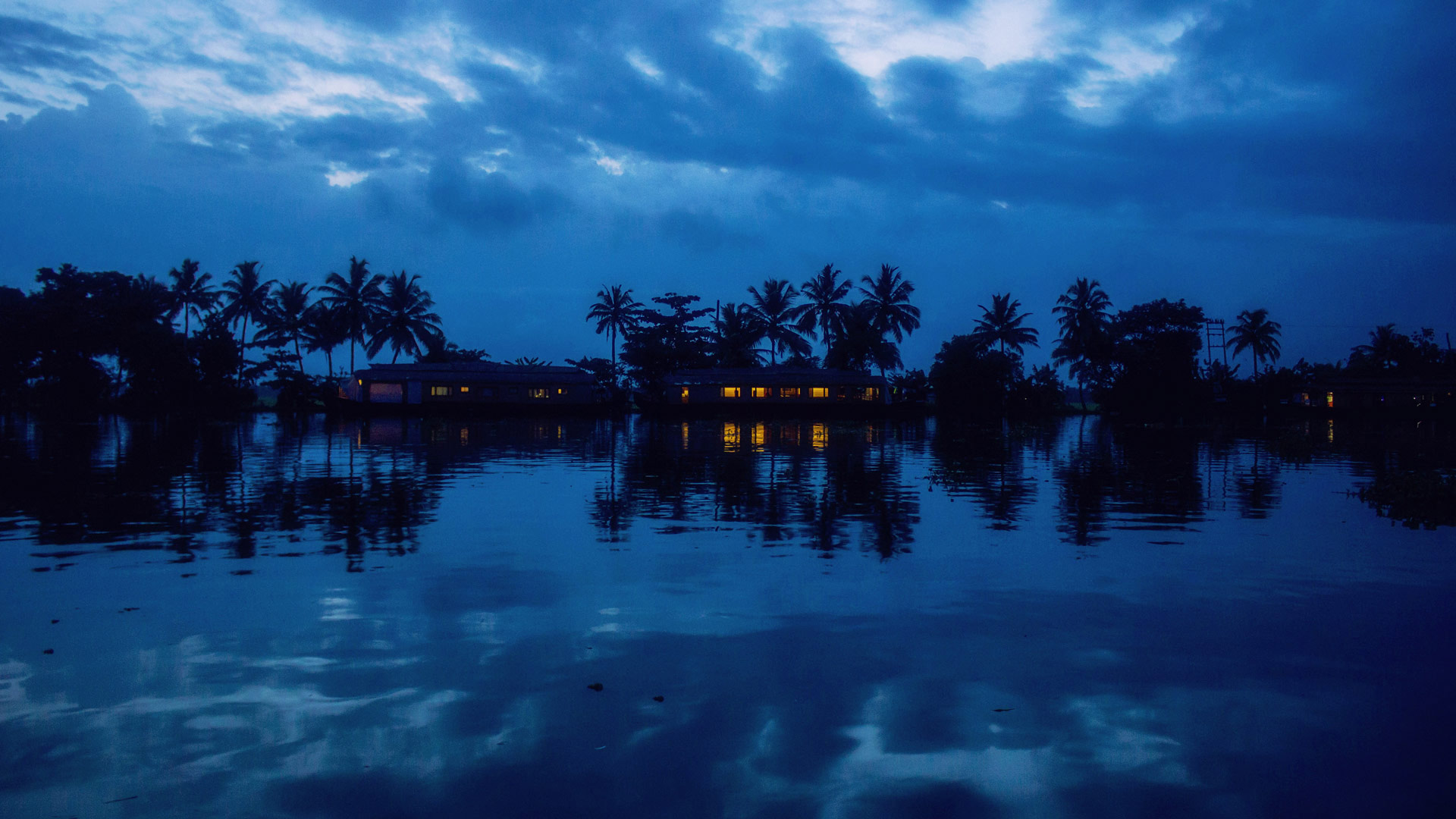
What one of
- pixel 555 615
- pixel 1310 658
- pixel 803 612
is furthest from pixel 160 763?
pixel 1310 658

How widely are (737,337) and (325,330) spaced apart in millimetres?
32828

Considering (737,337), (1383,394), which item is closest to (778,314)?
(737,337)

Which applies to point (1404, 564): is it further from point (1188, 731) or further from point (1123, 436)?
point (1123, 436)

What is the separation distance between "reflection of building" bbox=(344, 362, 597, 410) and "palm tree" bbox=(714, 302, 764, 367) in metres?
13.7

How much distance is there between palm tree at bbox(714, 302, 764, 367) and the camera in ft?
270

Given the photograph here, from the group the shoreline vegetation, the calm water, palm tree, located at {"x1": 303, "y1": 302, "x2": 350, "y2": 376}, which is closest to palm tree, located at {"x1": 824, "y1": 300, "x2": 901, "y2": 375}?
the shoreline vegetation

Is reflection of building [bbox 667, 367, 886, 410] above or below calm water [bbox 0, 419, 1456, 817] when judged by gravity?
above

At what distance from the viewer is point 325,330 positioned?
76.9 m

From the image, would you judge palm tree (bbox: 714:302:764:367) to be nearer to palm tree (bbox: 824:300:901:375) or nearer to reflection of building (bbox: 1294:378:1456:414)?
palm tree (bbox: 824:300:901:375)

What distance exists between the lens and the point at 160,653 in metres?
6.61

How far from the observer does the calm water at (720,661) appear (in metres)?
4.62

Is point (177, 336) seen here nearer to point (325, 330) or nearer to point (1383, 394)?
point (325, 330)

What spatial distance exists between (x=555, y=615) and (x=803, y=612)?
1961 mm

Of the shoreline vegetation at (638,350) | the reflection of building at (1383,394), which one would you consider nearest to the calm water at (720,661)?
the shoreline vegetation at (638,350)
